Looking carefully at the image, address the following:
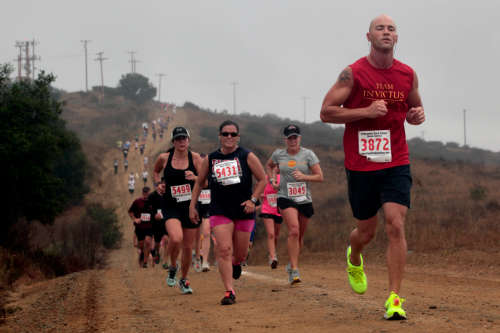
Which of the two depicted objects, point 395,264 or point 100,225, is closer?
point 395,264

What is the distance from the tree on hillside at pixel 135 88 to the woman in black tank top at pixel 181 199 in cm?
15454

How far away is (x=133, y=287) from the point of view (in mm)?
13211

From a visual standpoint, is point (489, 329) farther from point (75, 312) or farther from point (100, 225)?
point (100, 225)

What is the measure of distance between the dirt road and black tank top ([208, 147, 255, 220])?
3.92ft

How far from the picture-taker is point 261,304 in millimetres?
9242

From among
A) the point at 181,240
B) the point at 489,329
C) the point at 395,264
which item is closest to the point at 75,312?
the point at 181,240

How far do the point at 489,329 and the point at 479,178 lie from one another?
4739cm

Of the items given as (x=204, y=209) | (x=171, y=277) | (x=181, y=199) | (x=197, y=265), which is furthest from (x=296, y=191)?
(x=197, y=265)

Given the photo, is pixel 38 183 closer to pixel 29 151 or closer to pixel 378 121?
pixel 29 151

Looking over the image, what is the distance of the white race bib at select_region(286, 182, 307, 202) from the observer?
12.8m

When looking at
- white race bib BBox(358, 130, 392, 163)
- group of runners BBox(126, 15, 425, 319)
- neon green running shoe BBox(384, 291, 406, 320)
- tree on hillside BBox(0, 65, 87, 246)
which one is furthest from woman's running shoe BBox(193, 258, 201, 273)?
tree on hillside BBox(0, 65, 87, 246)

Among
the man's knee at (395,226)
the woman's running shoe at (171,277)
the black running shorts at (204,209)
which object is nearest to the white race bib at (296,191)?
the woman's running shoe at (171,277)

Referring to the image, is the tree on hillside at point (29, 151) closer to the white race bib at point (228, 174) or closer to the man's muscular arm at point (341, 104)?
the white race bib at point (228, 174)

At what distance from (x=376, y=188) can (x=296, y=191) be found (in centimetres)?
527
